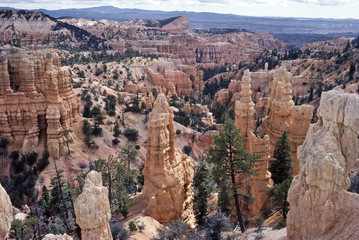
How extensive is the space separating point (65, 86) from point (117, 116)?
10622mm

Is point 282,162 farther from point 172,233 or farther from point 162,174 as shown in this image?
point 172,233

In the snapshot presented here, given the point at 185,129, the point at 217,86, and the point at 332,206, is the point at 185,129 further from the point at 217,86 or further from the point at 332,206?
the point at 217,86

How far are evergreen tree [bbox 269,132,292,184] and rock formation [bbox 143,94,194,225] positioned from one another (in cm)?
639

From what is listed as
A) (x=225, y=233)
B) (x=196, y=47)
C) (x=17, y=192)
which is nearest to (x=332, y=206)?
(x=225, y=233)

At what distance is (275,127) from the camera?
86.3 ft

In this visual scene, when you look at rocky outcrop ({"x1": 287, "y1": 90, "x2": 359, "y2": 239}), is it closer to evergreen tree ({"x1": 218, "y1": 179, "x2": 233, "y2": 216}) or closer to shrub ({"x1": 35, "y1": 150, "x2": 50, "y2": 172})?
evergreen tree ({"x1": 218, "y1": 179, "x2": 233, "y2": 216})

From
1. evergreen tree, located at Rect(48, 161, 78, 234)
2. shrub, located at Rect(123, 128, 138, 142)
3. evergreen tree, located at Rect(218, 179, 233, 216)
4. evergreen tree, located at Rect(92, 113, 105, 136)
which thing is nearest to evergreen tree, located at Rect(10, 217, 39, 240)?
evergreen tree, located at Rect(48, 161, 78, 234)

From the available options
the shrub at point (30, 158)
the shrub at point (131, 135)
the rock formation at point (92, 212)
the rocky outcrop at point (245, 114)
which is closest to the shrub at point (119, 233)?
the rock formation at point (92, 212)

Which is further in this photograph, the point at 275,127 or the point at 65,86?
the point at 65,86

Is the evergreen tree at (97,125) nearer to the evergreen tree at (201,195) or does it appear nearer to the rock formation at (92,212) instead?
the evergreen tree at (201,195)

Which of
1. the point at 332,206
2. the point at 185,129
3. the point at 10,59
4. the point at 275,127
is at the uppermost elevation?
the point at 10,59

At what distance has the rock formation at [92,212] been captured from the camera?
429 inches

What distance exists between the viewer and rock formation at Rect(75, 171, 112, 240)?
1090 centimetres

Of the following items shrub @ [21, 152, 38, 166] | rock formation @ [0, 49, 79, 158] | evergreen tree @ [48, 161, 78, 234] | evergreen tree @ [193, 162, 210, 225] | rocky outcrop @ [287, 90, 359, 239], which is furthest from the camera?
rock formation @ [0, 49, 79, 158]
